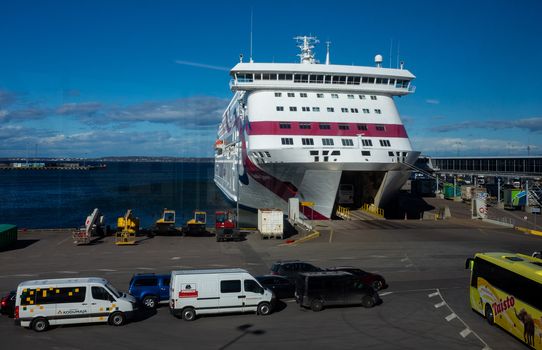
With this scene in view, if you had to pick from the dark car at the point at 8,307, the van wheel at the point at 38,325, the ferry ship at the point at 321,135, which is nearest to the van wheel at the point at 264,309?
the van wheel at the point at 38,325

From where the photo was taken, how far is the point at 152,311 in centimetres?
1324

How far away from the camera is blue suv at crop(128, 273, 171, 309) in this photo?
44.5ft

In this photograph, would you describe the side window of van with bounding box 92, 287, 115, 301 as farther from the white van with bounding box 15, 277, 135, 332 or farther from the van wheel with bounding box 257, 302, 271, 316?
the van wheel with bounding box 257, 302, 271, 316

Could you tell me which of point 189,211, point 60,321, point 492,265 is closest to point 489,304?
point 492,265

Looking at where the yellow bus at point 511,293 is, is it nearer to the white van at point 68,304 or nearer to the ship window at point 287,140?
the white van at point 68,304

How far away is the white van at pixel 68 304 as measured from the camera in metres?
11.2

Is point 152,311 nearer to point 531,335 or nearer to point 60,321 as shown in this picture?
point 60,321

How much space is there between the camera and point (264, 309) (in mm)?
12562

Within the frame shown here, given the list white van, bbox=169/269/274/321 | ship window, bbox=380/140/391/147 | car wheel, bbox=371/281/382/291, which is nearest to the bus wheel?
car wheel, bbox=371/281/382/291

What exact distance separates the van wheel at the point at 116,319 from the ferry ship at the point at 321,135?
19.6 meters

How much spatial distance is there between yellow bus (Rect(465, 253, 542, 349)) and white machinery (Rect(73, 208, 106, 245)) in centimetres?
2045

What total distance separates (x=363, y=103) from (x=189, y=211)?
1361 inches

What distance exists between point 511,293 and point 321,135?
22765 mm

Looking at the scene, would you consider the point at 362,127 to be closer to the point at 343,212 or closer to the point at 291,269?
the point at 343,212
